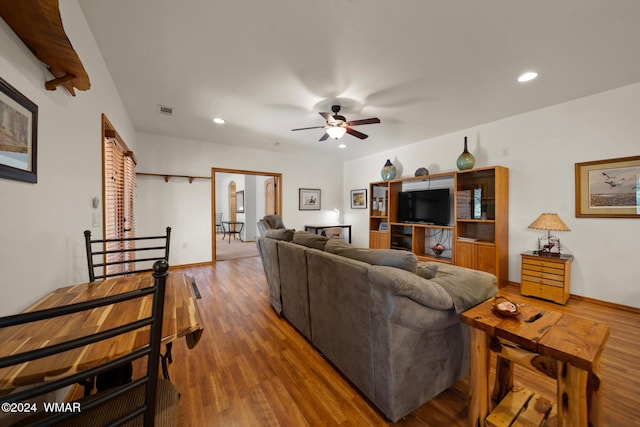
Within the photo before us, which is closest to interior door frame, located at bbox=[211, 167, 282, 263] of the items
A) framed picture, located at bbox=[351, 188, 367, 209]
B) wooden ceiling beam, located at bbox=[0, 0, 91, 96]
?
framed picture, located at bbox=[351, 188, 367, 209]

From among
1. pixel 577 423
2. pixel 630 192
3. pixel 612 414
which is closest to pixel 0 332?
pixel 577 423

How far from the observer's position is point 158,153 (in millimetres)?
4621

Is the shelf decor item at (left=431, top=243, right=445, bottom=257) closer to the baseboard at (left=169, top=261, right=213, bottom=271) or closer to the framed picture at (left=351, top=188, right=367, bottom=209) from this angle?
the framed picture at (left=351, top=188, right=367, bottom=209)

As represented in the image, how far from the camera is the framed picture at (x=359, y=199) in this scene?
653 cm

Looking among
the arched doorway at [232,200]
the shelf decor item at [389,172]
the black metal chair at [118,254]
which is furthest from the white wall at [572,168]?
the arched doorway at [232,200]

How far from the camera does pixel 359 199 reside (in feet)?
22.0

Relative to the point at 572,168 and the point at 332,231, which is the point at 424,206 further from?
the point at 332,231

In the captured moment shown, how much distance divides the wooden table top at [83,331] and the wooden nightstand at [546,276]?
400 cm

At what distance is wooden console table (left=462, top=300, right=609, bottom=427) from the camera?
1029 millimetres

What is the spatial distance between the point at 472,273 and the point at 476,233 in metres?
2.99

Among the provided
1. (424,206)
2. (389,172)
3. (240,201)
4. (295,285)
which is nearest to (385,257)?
(295,285)

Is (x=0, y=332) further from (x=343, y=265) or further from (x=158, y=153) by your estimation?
(x=158, y=153)

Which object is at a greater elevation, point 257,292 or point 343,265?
point 343,265

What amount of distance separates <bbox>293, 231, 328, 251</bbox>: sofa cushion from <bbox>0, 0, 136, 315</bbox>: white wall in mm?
1597
